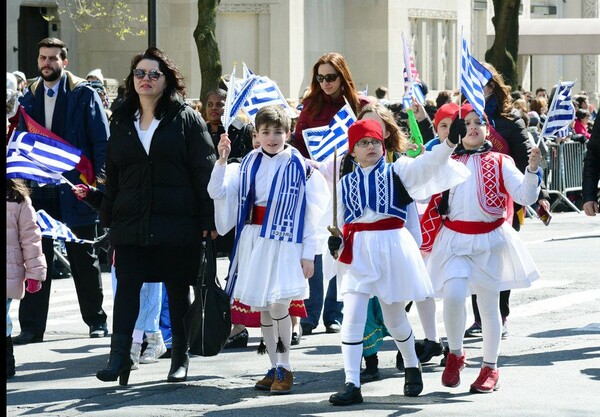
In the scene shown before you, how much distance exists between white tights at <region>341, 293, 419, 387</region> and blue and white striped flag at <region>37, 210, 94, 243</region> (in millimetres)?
3095

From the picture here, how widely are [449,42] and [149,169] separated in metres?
33.7

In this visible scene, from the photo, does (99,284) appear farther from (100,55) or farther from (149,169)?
(100,55)

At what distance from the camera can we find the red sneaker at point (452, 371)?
342 inches

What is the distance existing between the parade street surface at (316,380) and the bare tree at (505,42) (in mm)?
17049

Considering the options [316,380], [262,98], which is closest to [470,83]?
[262,98]

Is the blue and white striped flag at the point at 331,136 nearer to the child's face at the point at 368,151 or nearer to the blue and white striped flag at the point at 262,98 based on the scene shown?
the blue and white striped flag at the point at 262,98

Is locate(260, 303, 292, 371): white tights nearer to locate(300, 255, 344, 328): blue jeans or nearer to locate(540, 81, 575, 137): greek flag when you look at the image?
locate(300, 255, 344, 328): blue jeans

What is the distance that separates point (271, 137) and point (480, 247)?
4.57 feet

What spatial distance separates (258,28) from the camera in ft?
115

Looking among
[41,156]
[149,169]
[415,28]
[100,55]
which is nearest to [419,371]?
[149,169]

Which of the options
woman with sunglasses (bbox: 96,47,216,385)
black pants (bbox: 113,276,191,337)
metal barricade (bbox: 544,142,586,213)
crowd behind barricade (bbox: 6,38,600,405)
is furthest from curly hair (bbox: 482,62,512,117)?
metal barricade (bbox: 544,142,586,213)

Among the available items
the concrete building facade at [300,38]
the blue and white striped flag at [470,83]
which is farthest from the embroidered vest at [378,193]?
the concrete building facade at [300,38]

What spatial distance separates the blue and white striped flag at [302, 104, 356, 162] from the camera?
996 centimetres

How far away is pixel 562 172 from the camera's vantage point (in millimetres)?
24641
